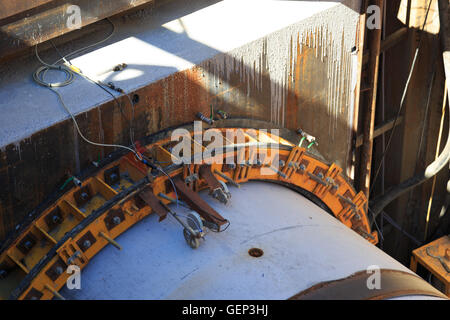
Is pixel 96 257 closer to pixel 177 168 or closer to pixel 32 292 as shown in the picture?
pixel 32 292

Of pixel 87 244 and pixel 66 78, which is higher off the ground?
pixel 66 78

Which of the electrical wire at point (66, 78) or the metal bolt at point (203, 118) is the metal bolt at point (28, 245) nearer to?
the electrical wire at point (66, 78)

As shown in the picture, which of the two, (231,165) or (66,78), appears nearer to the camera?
(231,165)

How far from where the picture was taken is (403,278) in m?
4.78

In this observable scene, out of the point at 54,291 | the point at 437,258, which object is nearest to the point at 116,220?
the point at 54,291

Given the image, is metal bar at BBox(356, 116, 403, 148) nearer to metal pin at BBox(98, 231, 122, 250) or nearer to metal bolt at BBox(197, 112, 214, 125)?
metal bolt at BBox(197, 112, 214, 125)

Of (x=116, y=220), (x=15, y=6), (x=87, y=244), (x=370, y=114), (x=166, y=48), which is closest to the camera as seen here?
(x=87, y=244)

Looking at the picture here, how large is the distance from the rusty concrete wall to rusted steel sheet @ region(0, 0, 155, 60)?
1.01m


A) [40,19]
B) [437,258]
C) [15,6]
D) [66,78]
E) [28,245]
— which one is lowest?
[437,258]

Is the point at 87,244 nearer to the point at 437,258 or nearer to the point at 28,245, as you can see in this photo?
the point at 28,245

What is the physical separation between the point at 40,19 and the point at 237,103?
197cm

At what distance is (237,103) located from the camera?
613 centimetres

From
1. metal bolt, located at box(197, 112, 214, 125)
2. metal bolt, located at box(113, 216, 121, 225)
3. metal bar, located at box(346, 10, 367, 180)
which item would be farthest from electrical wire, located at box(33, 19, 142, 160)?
metal bar, located at box(346, 10, 367, 180)

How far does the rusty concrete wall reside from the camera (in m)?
4.87
